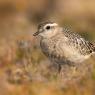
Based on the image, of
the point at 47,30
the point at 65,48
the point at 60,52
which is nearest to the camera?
the point at 60,52

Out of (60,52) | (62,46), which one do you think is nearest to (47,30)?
(62,46)

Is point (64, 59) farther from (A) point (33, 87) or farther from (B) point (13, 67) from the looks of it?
(A) point (33, 87)

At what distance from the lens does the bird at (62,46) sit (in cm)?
1311

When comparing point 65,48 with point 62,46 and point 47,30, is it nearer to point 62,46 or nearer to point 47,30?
point 62,46

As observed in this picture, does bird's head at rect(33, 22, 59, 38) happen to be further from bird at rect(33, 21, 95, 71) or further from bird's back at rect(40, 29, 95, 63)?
bird's back at rect(40, 29, 95, 63)

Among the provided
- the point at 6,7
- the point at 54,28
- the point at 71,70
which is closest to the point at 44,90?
the point at 71,70

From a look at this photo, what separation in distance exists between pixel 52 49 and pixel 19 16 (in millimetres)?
15162

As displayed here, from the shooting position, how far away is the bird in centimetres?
1311

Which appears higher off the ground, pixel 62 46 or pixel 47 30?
pixel 47 30

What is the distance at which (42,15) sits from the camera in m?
29.5

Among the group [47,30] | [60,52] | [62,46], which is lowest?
[60,52]

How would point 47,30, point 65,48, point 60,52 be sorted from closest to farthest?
point 60,52 < point 65,48 < point 47,30

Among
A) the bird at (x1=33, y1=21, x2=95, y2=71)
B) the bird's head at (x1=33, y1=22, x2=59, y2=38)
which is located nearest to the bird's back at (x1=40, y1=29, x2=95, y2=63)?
the bird at (x1=33, y1=21, x2=95, y2=71)

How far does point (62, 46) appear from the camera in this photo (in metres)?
13.2
